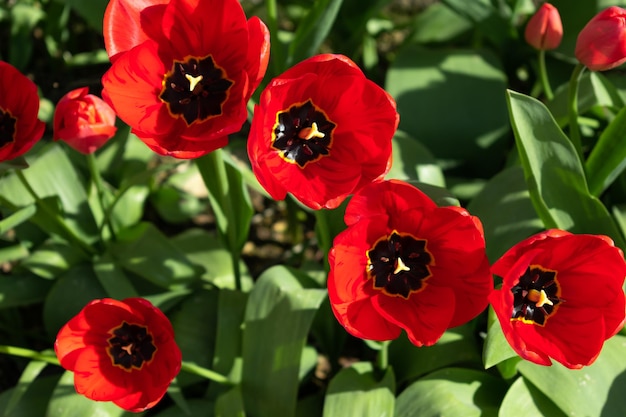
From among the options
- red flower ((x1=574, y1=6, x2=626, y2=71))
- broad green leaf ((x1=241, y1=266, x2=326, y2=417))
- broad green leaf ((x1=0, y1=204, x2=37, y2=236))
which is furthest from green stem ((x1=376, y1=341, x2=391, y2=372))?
broad green leaf ((x1=0, y1=204, x2=37, y2=236))

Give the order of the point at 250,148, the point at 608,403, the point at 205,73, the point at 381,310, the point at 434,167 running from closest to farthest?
the point at 250,148 → the point at 381,310 → the point at 205,73 → the point at 608,403 → the point at 434,167

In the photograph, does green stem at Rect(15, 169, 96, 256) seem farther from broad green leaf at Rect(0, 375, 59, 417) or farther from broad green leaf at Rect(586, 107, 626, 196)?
broad green leaf at Rect(586, 107, 626, 196)

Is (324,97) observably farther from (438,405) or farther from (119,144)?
(119,144)

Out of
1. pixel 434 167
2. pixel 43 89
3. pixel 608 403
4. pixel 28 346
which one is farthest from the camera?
pixel 43 89

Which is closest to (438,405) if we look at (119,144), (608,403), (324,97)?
A: (608,403)

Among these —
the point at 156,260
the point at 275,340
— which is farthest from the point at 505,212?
the point at 156,260

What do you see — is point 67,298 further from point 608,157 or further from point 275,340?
point 608,157

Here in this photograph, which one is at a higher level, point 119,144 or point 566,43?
point 566,43

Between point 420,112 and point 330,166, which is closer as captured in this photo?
point 330,166
